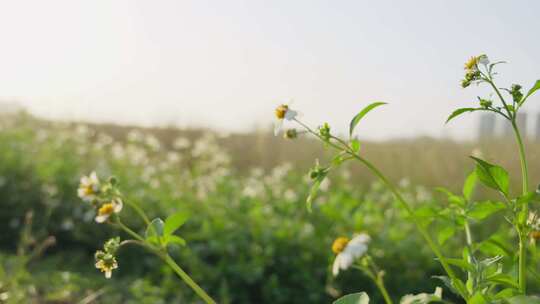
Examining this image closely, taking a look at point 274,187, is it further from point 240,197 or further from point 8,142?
point 8,142

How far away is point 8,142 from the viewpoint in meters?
4.67

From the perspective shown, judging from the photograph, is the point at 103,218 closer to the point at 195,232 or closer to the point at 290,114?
the point at 290,114

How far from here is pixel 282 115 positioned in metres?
0.96

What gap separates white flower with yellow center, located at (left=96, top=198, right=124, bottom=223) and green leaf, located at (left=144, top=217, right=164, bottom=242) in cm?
5

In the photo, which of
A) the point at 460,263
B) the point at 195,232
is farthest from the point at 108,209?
the point at 195,232

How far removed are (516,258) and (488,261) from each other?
108 millimetres

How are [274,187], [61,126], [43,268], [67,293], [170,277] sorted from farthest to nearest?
1. [61,126]
2. [274,187]
3. [43,268]
4. [170,277]
5. [67,293]

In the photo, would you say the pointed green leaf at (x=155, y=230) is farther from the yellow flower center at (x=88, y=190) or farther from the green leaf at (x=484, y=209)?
the green leaf at (x=484, y=209)

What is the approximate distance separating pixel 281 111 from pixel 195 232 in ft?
8.24

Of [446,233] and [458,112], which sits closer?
[458,112]

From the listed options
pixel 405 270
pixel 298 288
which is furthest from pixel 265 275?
pixel 405 270

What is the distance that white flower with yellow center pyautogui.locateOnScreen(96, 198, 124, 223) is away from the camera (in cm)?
96

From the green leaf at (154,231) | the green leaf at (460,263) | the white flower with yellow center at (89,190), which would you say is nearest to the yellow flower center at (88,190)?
the white flower with yellow center at (89,190)

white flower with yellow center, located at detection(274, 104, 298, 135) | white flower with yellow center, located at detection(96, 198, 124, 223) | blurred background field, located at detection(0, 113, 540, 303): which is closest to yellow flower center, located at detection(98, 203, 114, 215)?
white flower with yellow center, located at detection(96, 198, 124, 223)
